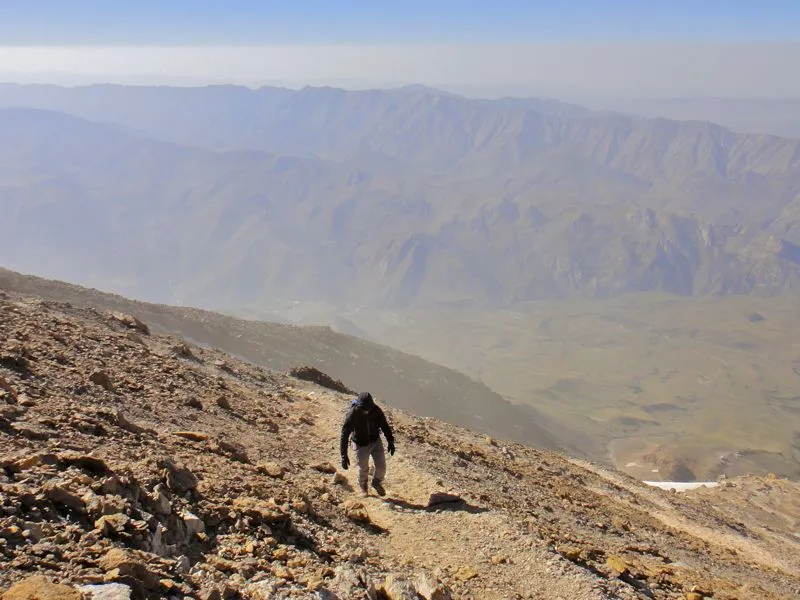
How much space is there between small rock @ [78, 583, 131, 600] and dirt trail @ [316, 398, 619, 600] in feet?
11.6

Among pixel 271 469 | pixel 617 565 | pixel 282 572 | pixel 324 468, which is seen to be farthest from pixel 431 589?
pixel 324 468

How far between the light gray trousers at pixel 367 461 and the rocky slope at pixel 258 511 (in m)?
0.34

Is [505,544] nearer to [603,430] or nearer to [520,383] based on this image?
[603,430]

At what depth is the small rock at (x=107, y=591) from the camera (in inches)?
178

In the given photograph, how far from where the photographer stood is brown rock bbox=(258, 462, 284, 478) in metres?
9.41

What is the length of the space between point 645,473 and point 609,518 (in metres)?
58.8

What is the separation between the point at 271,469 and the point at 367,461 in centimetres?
143

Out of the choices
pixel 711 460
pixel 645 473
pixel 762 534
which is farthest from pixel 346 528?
pixel 711 460

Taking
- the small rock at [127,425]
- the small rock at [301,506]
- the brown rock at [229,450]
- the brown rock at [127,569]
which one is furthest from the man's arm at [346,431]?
the brown rock at [127,569]

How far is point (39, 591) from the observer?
4355 mm

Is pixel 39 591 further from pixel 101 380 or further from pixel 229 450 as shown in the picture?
pixel 101 380

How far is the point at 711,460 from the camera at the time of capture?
74.6 meters

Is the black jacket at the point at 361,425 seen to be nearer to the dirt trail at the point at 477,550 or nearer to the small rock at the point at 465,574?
the dirt trail at the point at 477,550

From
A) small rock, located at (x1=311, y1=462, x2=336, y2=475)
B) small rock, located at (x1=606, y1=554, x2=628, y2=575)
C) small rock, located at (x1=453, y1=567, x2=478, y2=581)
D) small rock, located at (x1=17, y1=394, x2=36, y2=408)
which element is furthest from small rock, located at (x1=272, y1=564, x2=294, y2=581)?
small rock, located at (x1=311, y1=462, x2=336, y2=475)
